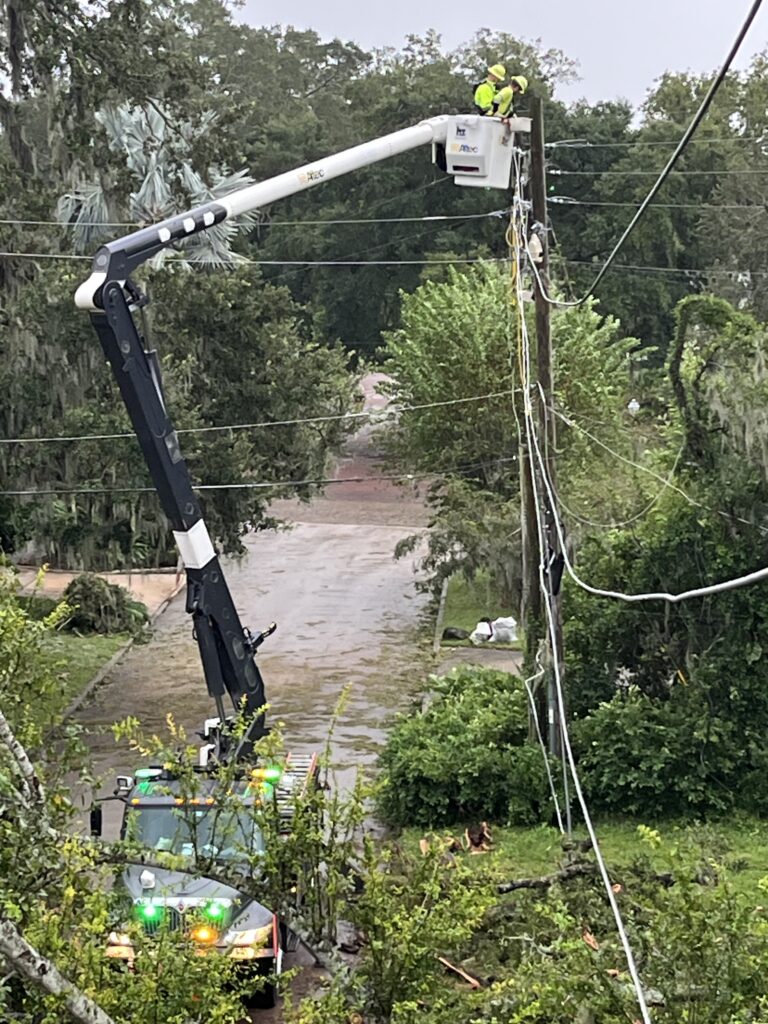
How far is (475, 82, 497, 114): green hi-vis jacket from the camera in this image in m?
12.8

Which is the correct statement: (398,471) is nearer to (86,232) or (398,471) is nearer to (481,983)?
(86,232)

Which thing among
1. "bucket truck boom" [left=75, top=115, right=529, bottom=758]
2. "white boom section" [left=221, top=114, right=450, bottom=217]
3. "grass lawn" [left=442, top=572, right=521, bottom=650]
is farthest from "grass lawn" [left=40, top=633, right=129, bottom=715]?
"white boom section" [left=221, top=114, right=450, bottom=217]

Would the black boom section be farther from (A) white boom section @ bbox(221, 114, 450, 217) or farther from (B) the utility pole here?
(B) the utility pole

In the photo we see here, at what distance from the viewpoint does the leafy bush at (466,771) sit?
1478 cm

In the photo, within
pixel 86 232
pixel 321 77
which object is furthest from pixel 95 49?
pixel 321 77

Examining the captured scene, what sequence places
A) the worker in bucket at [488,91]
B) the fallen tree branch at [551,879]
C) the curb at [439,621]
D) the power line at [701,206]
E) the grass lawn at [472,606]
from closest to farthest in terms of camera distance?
the fallen tree branch at [551,879] < the worker in bucket at [488,91] < the curb at [439,621] < the grass lawn at [472,606] < the power line at [701,206]

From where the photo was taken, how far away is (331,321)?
4547 cm

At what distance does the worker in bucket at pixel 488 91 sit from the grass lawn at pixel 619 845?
764 cm

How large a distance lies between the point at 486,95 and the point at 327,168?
1843 millimetres

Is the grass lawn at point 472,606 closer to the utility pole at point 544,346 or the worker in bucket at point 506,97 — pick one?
the utility pole at point 544,346

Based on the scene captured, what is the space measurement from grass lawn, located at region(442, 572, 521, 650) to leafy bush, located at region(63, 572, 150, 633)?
633 centimetres

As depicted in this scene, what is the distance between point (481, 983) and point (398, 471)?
16.8 m

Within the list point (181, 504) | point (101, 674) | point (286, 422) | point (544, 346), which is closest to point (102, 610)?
point (101, 674)

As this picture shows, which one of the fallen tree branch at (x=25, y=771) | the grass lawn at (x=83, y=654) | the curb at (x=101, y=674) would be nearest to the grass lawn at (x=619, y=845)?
the fallen tree branch at (x=25, y=771)
